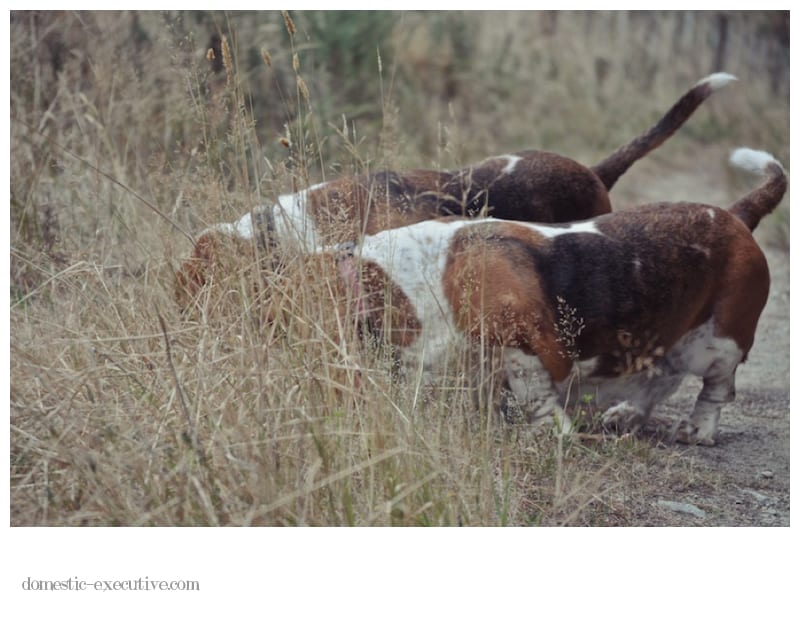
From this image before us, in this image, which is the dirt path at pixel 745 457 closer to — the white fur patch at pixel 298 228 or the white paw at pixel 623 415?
the white paw at pixel 623 415

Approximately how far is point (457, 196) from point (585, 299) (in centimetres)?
107

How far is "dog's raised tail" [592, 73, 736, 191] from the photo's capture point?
489 cm

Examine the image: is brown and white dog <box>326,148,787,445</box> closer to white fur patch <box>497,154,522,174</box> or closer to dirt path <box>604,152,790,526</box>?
dirt path <box>604,152,790,526</box>

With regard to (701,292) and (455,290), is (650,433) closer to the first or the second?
(701,292)

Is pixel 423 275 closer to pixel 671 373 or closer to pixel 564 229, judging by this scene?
pixel 564 229

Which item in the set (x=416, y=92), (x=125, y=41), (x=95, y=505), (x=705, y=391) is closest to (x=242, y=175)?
(x=95, y=505)

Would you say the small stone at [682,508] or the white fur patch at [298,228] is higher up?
the white fur patch at [298,228]

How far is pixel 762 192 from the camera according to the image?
455 centimetres

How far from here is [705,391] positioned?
4.39 m

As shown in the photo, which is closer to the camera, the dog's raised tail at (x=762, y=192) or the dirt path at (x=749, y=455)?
the dirt path at (x=749, y=455)

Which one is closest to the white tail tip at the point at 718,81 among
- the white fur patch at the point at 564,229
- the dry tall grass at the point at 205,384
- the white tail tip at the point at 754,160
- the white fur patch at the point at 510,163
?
the white tail tip at the point at 754,160

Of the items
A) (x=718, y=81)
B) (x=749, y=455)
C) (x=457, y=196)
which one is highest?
(x=718, y=81)

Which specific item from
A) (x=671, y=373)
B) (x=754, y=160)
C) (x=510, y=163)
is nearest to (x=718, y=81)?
(x=754, y=160)

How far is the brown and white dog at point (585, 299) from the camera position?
12.5ft
